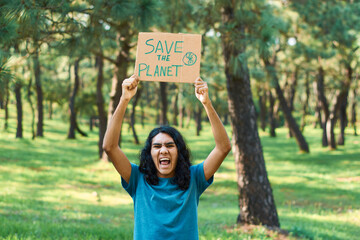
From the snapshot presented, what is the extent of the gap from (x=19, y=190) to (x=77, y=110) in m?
18.6

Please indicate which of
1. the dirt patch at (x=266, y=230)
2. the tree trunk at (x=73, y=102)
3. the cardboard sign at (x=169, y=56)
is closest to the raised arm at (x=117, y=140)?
the cardboard sign at (x=169, y=56)

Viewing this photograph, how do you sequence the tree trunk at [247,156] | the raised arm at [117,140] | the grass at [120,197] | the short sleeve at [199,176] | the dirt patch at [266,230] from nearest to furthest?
the raised arm at [117,140]
the short sleeve at [199,176]
the dirt patch at [266,230]
the grass at [120,197]
the tree trunk at [247,156]

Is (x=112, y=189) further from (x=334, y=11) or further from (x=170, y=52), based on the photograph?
(x=334, y=11)

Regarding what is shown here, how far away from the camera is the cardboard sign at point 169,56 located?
9.42 feet

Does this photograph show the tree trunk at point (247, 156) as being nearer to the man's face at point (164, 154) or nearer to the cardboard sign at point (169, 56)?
the cardboard sign at point (169, 56)

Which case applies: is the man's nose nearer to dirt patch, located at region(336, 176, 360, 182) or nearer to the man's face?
the man's face

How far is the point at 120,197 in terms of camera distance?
10.7 metres

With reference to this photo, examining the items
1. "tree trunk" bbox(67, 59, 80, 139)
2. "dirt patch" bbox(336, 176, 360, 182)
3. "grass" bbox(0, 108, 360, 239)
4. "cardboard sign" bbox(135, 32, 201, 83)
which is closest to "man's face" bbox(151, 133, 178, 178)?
"cardboard sign" bbox(135, 32, 201, 83)

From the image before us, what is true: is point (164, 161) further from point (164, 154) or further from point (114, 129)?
point (114, 129)

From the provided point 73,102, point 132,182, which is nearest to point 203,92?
point 132,182

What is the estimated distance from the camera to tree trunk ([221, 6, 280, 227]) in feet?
20.1

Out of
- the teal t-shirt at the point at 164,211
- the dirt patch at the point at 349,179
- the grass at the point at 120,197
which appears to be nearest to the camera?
the teal t-shirt at the point at 164,211

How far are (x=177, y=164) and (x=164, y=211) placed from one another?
347mm

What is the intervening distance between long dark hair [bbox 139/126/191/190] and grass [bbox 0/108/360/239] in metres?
2.84
